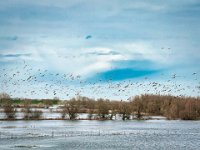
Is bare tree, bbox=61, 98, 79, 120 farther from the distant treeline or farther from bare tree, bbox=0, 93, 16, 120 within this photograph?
bare tree, bbox=0, 93, 16, 120

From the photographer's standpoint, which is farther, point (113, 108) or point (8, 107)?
point (113, 108)

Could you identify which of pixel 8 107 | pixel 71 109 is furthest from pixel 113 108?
pixel 8 107

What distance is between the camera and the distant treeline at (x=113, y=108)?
12542cm

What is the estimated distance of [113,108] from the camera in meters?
136

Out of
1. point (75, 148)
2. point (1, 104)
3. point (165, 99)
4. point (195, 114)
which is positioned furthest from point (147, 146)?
point (165, 99)

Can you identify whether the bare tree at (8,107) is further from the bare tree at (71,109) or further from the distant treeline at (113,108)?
the bare tree at (71,109)

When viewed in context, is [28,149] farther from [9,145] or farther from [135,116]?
[135,116]

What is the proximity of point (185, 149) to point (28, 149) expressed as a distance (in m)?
16.9

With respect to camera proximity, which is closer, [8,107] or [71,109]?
[8,107]

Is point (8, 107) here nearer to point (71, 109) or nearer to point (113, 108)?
point (71, 109)

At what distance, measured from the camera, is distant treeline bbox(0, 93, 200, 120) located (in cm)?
12542

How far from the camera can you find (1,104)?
396 feet

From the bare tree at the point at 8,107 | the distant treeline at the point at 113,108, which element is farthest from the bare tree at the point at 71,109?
the bare tree at the point at 8,107

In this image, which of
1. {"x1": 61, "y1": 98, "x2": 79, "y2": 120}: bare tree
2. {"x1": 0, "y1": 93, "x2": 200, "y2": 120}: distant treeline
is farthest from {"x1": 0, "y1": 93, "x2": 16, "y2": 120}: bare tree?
{"x1": 61, "y1": 98, "x2": 79, "y2": 120}: bare tree
